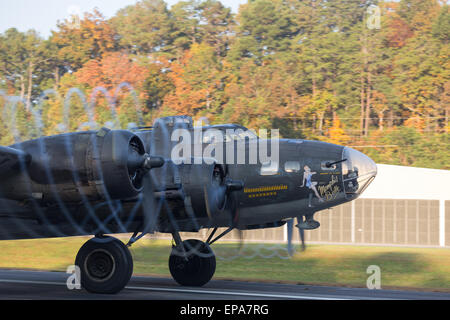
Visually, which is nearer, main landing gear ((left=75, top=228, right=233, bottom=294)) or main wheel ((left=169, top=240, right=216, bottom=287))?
main landing gear ((left=75, top=228, right=233, bottom=294))

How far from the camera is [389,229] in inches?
1497

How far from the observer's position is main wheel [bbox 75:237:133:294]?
1434 centimetres

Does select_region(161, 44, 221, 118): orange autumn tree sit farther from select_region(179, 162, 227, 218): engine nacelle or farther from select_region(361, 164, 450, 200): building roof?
select_region(179, 162, 227, 218): engine nacelle

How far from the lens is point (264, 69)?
69312 millimetres

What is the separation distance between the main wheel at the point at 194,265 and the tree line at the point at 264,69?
3164 cm

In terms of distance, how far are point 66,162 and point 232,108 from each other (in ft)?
143

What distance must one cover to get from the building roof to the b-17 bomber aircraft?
2066 cm

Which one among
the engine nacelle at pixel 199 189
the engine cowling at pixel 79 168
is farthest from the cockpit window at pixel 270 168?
the engine cowling at pixel 79 168

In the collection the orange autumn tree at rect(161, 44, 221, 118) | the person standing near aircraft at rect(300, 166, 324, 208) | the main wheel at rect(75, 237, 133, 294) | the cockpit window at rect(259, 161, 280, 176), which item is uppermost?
the orange autumn tree at rect(161, 44, 221, 118)

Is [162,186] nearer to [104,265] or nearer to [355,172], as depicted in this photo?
[104,265]

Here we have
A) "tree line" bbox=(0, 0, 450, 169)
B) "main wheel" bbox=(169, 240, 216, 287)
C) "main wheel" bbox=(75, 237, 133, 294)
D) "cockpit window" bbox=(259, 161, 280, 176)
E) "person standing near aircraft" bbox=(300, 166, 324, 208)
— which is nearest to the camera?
"main wheel" bbox=(75, 237, 133, 294)

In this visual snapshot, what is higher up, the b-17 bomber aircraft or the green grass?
the b-17 bomber aircraft

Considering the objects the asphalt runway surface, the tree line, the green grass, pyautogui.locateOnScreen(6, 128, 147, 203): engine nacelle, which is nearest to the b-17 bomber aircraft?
pyautogui.locateOnScreen(6, 128, 147, 203): engine nacelle

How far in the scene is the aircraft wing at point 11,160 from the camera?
1318cm
